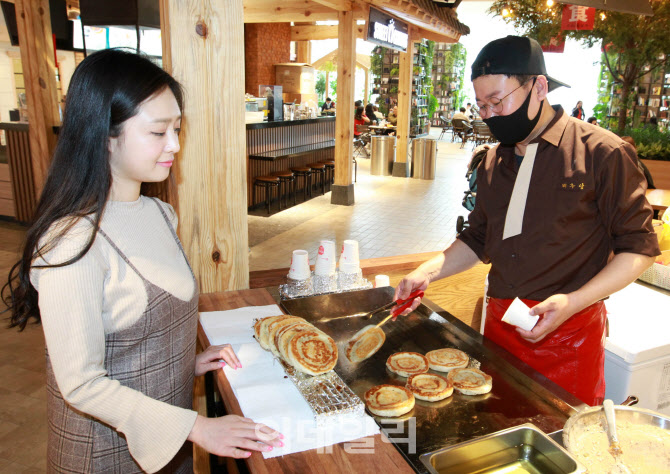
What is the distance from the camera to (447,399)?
1.34m

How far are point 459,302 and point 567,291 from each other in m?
1.14

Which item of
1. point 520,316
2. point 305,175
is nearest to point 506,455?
point 520,316

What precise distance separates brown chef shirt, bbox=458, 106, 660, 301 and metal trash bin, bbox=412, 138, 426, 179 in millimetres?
9608

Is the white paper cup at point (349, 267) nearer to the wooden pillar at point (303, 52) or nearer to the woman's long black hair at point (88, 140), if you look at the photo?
the woman's long black hair at point (88, 140)

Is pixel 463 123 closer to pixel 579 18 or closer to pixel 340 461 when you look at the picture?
pixel 579 18

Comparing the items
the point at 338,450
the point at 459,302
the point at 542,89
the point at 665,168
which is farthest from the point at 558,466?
the point at 665,168

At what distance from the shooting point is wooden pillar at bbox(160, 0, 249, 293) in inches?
80.3

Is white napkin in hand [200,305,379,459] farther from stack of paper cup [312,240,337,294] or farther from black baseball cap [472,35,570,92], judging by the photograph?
black baseball cap [472,35,570,92]

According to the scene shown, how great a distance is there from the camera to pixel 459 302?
2838mm

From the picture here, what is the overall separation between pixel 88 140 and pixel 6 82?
8.95 metres

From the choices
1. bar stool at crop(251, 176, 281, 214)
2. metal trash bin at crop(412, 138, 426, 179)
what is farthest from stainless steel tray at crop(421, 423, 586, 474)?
metal trash bin at crop(412, 138, 426, 179)

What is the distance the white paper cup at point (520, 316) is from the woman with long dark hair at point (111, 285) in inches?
28.1

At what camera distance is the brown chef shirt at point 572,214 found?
1.59 meters

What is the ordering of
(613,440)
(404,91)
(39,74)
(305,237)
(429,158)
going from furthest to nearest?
(429,158) < (404,91) < (305,237) < (39,74) < (613,440)
